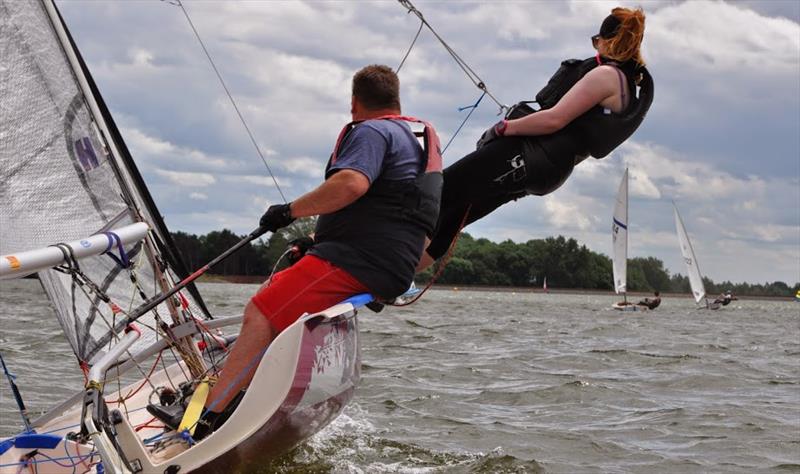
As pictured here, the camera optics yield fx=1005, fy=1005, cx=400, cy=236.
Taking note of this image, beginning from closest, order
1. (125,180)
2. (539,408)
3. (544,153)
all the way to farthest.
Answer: (544,153), (125,180), (539,408)

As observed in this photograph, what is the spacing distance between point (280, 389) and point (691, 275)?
178ft

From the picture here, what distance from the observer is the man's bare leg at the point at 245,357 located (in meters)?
4.32

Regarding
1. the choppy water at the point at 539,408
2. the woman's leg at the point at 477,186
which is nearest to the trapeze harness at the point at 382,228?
the woman's leg at the point at 477,186

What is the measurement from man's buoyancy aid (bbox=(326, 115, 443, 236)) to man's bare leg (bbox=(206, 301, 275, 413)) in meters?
0.58

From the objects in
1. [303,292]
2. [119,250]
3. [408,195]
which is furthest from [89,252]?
[408,195]

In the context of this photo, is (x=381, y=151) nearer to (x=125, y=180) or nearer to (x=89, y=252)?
(x=89, y=252)

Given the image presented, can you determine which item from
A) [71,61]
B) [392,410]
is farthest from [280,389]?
[392,410]

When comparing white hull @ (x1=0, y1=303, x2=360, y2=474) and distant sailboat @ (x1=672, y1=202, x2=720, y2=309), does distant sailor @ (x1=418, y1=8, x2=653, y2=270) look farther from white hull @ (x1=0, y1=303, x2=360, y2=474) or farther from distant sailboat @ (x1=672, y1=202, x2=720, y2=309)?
distant sailboat @ (x1=672, y1=202, x2=720, y2=309)

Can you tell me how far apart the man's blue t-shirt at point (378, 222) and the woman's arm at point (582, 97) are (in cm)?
92

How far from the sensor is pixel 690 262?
55781 mm

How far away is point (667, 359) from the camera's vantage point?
503 inches

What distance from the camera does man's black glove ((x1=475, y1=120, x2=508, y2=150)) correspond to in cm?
523

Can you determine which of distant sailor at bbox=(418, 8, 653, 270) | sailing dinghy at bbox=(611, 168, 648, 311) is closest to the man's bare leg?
distant sailor at bbox=(418, 8, 653, 270)

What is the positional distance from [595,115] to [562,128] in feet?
0.60
